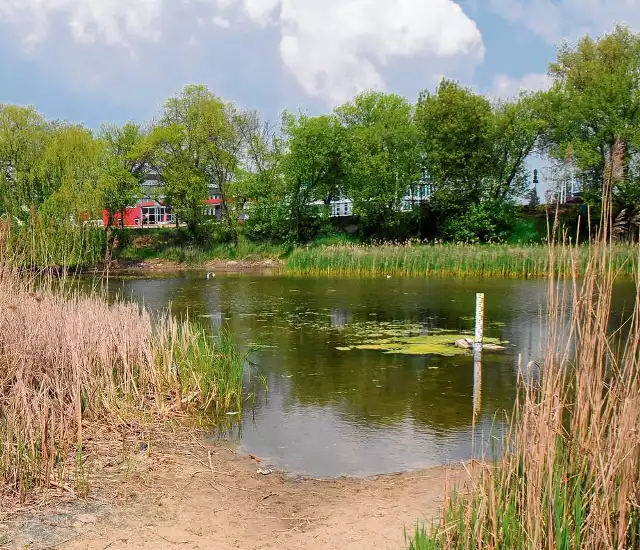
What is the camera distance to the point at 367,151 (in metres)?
40.0

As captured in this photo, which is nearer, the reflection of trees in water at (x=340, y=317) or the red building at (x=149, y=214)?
the reflection of trees in water at (x=340, y=317)

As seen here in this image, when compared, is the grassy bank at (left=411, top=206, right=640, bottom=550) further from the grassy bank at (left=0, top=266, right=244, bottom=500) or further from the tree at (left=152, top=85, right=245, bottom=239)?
the tree at (left=152, top=85, right=245, bottom=239)

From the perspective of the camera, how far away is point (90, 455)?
585cm

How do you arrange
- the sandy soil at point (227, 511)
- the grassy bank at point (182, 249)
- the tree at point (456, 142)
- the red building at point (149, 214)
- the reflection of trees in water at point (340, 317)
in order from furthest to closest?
the red building at point (149, 214), the grassy bank at point (182, 249), the tree at point (456, 142), the reflection of trees in water at point (340, 317), the sandy soil at point (227, 511)

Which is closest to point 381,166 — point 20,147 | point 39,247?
point 20,147

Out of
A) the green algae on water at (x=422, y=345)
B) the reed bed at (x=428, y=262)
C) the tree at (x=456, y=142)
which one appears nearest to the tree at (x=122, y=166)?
the reed bed at (x=428, y=262)

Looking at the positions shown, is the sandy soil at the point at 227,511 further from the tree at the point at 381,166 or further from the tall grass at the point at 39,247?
the tree at the point at 381,166

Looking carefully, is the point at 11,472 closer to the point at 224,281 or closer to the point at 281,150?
the point at 224,281

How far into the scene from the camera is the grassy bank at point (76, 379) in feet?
17.0

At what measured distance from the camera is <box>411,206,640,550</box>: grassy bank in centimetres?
326

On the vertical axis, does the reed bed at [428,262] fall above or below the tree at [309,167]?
below

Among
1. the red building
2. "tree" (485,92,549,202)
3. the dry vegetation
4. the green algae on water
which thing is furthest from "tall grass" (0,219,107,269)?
the red building

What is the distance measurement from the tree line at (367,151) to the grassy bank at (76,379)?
28.0 m

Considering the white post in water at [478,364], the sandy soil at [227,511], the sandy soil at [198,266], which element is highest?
the sandy soil at [198,266]
